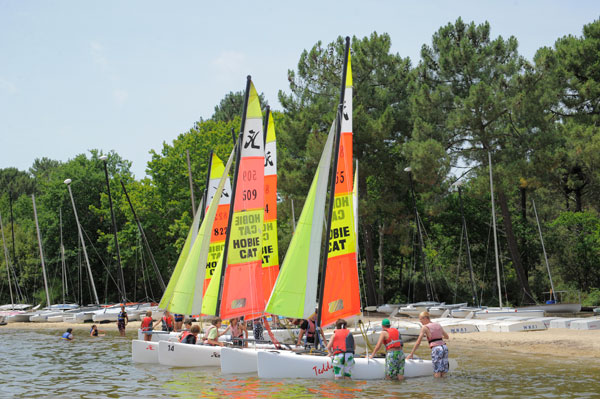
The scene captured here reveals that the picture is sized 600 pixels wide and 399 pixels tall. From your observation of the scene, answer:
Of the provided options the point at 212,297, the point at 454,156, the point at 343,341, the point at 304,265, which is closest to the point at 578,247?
the point at 454,156

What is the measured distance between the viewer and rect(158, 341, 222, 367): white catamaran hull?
815 inches

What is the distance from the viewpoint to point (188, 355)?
21078mm

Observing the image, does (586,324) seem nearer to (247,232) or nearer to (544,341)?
(544,341)

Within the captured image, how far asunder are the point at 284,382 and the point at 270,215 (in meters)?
8.72

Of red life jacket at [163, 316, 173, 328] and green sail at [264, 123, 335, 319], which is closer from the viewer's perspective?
green sail at [264, 123, 335, 319]

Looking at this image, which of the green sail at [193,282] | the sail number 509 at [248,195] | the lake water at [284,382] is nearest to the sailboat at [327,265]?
the lake water at [284,382]

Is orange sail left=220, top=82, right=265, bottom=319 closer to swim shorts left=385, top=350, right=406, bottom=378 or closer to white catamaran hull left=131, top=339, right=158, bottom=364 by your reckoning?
white catamaran hull left=131, top=339, right=158, bottom=364

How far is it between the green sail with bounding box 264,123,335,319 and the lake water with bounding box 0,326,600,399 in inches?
77.7

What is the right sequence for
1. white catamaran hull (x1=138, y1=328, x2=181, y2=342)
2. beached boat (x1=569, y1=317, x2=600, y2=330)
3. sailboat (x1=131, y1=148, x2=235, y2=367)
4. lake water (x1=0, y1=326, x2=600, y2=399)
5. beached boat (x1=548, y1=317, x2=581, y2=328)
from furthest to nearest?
beached boat (x1=548, y1=317, x2=581, y2=328) < beached boat (x1=569, y1=317, x2=600, y2=330) < white catamaran hull (x1=138, y1=328, x2=181, y2=342) < sailboat (x1=131, y1=148, x2=235, y2=367) < lake water (x1=0, y1=326, x2=600, y2=399)

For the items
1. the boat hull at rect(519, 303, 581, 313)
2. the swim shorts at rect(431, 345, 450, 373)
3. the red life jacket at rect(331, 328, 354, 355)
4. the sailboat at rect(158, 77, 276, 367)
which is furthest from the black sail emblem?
the boat hull at rect(519, 303, 581, 313)

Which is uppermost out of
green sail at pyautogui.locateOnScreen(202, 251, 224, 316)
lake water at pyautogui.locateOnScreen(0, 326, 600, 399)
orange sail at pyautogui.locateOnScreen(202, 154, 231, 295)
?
orange sail at pyautogui.locateOnScreen(202, 154, 231, 295)

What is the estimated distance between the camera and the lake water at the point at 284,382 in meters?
15.9

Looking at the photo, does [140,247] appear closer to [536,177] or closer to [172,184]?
[172,184]

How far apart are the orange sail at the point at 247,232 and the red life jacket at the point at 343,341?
3.95 meters
